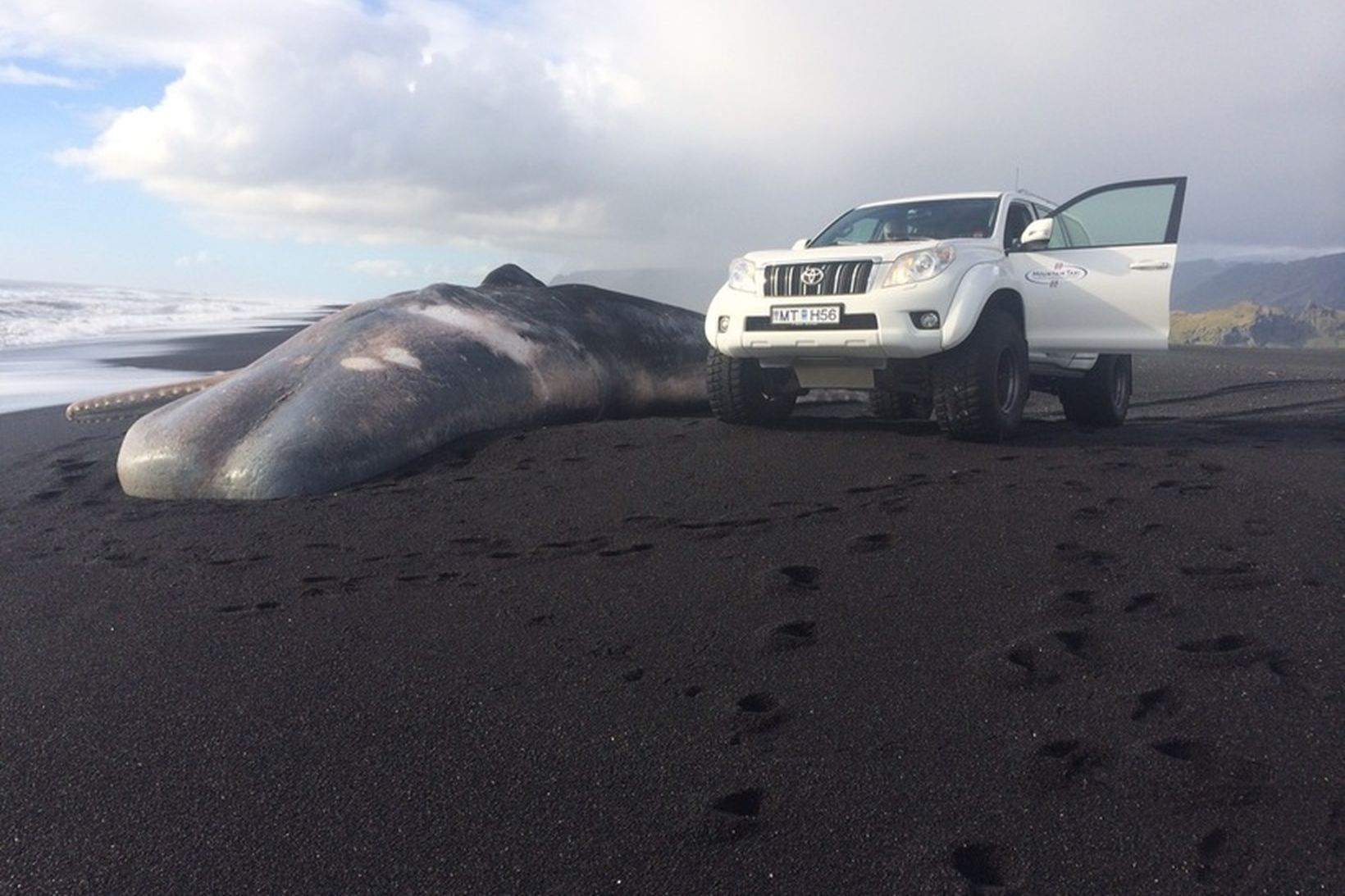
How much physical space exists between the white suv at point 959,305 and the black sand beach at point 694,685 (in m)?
0.83

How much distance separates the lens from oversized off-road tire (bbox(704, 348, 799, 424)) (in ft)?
22.4

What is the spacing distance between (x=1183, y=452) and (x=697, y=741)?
4321 mm

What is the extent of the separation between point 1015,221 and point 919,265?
A: 5.10ft

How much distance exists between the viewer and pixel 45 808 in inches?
99.5

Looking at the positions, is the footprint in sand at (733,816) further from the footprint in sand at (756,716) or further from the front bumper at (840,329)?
the front bumper at (840,329)

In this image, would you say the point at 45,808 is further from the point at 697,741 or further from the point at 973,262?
the point at 973,262

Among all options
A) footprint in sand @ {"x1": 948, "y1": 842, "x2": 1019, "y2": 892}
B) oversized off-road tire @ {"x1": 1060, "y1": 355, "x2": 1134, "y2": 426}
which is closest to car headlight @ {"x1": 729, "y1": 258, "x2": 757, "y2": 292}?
oversized off-road tire @ {"x1": 1060, "y1": 355, "x2": 1134, "y2": 426}

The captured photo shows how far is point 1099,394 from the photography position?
7.54 m

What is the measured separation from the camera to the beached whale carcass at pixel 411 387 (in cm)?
580

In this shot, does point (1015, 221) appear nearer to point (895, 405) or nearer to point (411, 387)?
point (895, 405)

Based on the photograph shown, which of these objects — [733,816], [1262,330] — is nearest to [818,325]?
[733,816]

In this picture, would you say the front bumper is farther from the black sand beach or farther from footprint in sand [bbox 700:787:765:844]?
footprint in sand [bbox 700:787:765:844]

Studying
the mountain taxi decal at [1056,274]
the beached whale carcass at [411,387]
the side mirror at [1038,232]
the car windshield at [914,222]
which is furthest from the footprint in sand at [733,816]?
Answer: the mountain taxi decal at [1056,274]

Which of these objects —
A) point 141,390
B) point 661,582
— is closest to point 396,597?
point 661,582
